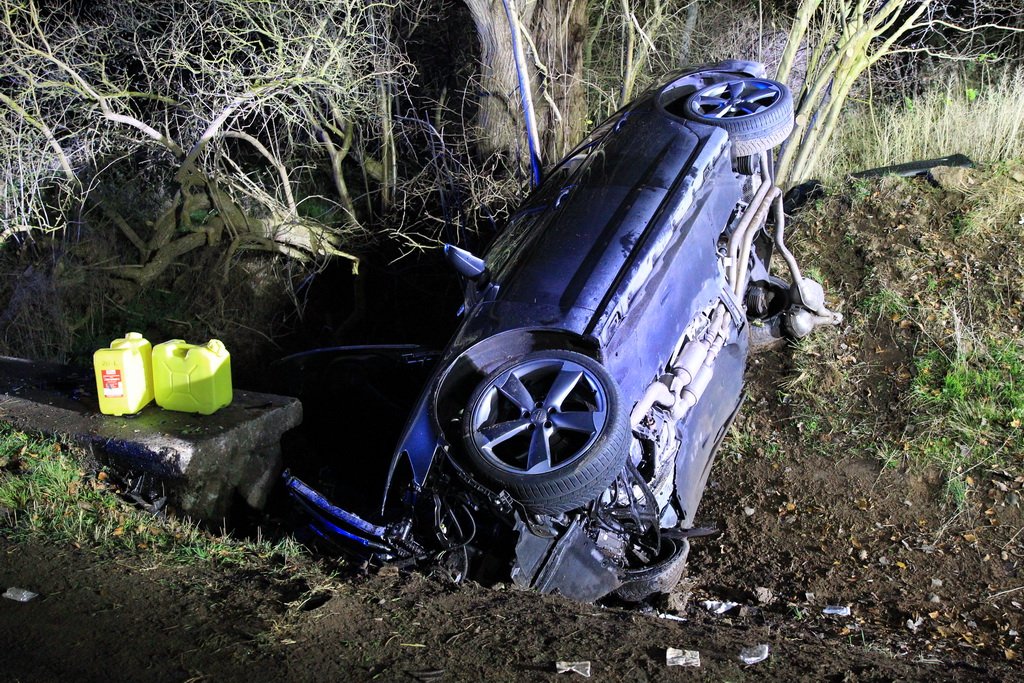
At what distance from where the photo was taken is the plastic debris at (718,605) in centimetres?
440

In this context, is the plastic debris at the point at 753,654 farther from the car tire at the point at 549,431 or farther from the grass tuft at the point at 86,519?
the grass tuft at the point at 86,519

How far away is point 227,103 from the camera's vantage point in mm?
7074

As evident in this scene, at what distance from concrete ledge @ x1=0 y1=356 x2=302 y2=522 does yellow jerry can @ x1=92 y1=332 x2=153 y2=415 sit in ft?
0.24

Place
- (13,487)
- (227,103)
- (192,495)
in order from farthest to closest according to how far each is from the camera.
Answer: (227,103), (192,495), (13,487)

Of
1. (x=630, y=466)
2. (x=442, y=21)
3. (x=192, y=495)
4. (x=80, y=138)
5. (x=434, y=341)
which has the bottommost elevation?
(x=434, y=341)

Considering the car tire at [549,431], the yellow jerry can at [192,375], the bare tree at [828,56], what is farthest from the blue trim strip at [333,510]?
the bare tree at [828,56]

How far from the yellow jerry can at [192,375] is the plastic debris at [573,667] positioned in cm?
272

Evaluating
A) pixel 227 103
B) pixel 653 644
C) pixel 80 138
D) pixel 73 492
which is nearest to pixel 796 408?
pixel 653 644

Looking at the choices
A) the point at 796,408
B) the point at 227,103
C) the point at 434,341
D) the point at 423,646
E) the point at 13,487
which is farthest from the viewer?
the point at 434,341

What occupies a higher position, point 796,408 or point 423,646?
point 423,646

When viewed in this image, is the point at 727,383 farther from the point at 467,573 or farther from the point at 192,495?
the point at 192,495

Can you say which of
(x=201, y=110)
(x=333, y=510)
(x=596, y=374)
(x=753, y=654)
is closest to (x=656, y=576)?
(x=753, y=654)

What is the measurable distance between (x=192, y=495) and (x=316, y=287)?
152 inches

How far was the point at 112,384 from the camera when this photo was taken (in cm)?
496
